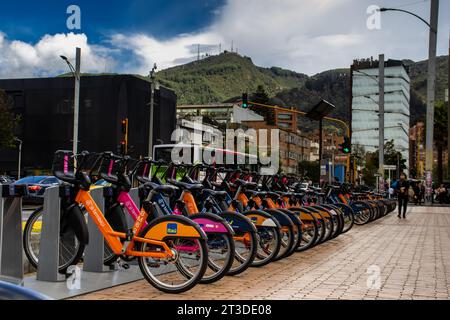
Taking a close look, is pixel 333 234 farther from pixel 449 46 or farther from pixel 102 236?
pixel 449 46

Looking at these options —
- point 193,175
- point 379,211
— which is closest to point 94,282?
point 193,175

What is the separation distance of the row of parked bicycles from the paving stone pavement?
0.74 ft

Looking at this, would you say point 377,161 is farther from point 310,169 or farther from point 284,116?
point 284,116

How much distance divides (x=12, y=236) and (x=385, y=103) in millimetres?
177308

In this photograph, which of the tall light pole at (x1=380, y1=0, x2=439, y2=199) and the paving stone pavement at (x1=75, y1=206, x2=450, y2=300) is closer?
the paving stone pavement at (x1=75, y1=206, x2=450, y2=300)

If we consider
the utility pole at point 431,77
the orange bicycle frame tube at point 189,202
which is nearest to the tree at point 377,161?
the utility pole at point 431,77

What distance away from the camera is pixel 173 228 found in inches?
233

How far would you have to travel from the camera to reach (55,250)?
6.31 m

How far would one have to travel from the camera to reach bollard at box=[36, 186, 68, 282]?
6.30 meters

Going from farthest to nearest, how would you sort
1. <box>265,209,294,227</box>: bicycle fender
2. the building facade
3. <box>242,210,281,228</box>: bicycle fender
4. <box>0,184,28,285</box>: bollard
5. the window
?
the building facade < the window < <box>265,209,294,227</box>: bicycle fender < <box>242,210,281,228</box>: bicycle fender < <box>0,184,28,285</box>: bollard

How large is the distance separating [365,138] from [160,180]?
601ft

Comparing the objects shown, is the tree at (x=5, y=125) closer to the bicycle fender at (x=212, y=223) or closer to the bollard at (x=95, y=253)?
the bollard at (x=95, y=253)

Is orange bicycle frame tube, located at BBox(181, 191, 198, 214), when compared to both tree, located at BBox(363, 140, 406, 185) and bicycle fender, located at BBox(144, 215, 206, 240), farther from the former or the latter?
tree, located at BBox(363, 140, 406, 185)

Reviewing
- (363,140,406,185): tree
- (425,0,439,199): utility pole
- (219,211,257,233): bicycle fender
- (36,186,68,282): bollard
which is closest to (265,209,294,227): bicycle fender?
(219,211,257,233): bicycle fender
